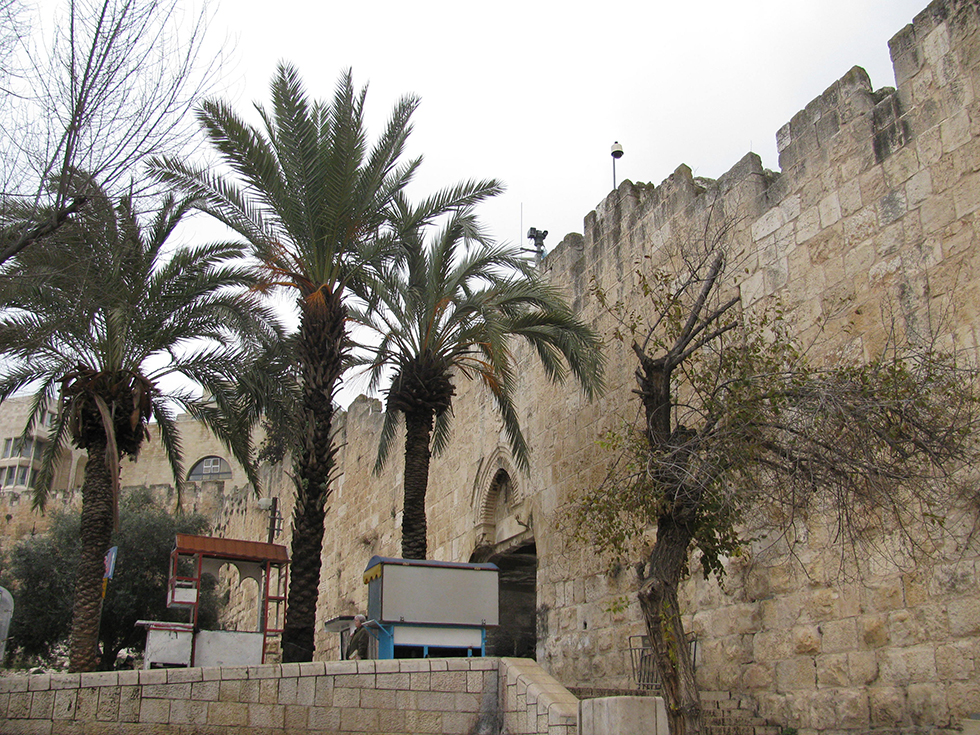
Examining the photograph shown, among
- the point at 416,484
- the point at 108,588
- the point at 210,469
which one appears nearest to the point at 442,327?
the point at 416,484

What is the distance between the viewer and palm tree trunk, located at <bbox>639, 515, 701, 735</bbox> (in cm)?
557

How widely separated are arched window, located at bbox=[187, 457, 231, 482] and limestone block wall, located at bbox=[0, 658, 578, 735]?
120 feet

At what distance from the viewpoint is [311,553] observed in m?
9.30

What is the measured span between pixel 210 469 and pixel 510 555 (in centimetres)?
3257

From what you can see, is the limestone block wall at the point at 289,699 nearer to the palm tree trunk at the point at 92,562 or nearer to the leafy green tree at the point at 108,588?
the palm tree trunk at the point at 92,562

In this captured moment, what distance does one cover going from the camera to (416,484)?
10500 millimetres

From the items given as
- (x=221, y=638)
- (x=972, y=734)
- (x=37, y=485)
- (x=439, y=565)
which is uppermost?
(x=37, y=485)

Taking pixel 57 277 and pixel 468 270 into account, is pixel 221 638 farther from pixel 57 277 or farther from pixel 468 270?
pixel 468 270

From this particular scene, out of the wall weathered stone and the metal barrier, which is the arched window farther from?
the metal barrier

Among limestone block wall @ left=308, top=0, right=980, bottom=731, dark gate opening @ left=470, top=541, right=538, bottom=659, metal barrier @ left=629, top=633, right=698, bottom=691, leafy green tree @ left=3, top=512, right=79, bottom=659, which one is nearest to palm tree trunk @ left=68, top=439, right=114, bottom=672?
limestone block wall @ left=308, top=0, right=980, bottom=731

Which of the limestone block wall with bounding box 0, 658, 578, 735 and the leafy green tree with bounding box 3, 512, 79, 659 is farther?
the leafy green tree with bounding box 3, 512, 79, 659

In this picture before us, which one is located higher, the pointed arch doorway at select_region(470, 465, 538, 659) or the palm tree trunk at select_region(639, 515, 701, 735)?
the pointed arch doorway at select_region(470, 465, 538, 659)

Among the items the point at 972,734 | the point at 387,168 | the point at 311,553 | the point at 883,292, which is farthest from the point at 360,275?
the point at 972,734

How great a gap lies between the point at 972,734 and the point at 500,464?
761 centimetres
